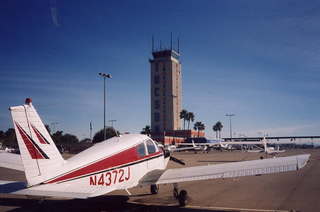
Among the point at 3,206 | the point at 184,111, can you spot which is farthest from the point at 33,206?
the point at 184,111

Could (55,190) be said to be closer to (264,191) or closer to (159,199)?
(159,199)

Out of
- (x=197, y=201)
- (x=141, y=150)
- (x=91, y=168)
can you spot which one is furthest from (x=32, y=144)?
(x=197, y=201)

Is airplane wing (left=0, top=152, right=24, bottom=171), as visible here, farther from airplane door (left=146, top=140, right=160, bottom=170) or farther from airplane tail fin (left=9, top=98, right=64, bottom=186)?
airplane door (left=146, top=140, right=160, bottom=170)

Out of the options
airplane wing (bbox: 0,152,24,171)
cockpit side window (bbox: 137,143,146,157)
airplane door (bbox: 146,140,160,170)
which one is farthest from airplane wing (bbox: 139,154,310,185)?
airplane wing (bbox: 0,152,24,171)

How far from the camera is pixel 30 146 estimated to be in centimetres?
799

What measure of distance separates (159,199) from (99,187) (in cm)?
381

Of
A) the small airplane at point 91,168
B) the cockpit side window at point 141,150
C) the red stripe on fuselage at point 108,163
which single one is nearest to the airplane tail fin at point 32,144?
the small airplane at point 91,168

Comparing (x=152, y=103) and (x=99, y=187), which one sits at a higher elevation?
(x=152, y=103)

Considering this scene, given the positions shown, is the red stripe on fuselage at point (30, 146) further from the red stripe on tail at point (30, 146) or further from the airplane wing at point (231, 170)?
the airplane wing at point (231, 170)

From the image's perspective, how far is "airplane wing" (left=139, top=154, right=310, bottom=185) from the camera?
341 inches

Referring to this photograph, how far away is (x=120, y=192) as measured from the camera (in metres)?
13.5

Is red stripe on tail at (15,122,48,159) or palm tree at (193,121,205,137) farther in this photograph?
palm tree at (193,121,205,137)

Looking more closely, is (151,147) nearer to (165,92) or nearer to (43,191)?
(43,191)

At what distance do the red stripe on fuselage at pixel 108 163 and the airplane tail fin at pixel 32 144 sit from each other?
17.2 inches
